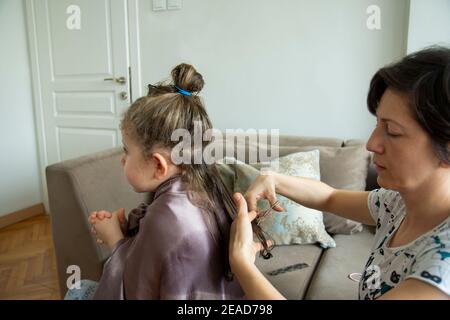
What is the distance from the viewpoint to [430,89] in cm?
67

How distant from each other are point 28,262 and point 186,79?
201 cm

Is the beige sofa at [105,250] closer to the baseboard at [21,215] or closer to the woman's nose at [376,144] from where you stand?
the woman's nose at [376,144]

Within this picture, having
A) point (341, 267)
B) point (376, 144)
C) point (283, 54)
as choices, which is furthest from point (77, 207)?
point (283, 54)

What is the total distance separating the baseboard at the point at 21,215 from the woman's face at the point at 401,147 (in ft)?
10.0

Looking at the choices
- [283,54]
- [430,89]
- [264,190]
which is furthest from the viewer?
[283,54]

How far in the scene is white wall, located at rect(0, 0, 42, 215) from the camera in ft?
9.71

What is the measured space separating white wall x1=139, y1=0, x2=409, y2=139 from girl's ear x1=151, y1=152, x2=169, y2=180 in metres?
1.52

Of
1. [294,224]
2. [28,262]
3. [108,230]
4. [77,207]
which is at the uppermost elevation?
[108,230]

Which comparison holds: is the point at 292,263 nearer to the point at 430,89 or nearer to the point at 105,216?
the point at 105,216

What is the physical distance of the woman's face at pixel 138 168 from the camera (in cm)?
95

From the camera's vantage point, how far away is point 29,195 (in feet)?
10.6

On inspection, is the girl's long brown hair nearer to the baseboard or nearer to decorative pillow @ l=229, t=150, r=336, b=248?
decorative pillow @ l=229, t=150, r=336, b=248

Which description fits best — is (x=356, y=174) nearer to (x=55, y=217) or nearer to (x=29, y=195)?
(x=55, y=217)
